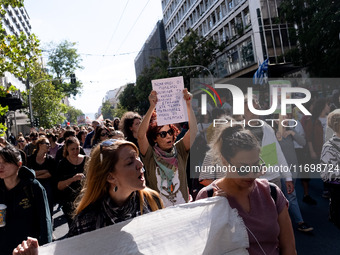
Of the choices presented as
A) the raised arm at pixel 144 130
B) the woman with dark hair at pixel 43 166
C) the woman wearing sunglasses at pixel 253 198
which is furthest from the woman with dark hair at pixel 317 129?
the woman wearing sunglasses at pixel 253 198

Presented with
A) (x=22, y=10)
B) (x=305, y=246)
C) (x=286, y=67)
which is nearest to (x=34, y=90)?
(x=286, y=67)

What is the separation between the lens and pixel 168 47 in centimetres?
6209

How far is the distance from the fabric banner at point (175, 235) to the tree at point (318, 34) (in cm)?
1578

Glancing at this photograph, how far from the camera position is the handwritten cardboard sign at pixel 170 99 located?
366cm

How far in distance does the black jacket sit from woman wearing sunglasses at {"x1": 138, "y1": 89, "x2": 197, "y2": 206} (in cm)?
99

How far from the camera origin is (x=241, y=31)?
33219mm

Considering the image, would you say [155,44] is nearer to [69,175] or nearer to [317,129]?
[317,129]

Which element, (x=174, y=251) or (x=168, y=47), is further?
(x=168, y=47)

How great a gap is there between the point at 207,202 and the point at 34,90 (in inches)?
1536

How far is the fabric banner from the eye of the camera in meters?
1.95

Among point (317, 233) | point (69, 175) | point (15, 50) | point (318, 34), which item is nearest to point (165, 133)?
point (69, 175)

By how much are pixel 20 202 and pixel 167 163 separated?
1335 mm

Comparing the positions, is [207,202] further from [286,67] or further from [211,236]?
[286,67]

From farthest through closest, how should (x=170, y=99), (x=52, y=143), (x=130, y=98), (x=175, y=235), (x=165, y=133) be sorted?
(x=130, y=98), (x=52, y=143), (x=170, y=99), (x=165, y=133), (x=175, y=235)
